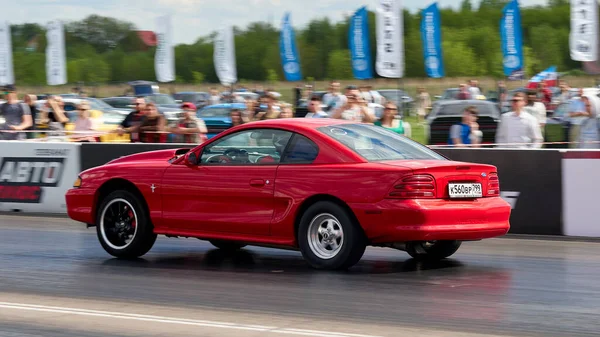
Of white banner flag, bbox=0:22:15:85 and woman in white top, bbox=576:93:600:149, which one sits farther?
white banner flag, bbox=0:22:15:85

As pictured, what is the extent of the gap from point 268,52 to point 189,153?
7781cm

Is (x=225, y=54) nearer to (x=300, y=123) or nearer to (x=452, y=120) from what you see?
(x=452, y=120)

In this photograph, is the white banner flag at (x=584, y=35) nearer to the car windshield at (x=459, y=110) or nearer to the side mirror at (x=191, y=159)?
the car windshield at (x=459, y=110)

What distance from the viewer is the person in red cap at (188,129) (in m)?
17.3

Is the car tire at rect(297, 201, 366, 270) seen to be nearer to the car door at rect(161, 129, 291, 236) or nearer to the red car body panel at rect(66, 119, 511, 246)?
the red car body panel at rect(66, 119, 511, 246)

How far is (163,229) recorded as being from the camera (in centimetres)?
1059

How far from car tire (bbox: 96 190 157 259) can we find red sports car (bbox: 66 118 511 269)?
0.01 metres

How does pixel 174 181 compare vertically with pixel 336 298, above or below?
above

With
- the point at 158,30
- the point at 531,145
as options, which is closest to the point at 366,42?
the point at 158,30

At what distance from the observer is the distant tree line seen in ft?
268

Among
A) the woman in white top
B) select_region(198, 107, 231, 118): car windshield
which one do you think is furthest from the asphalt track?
select_region(198, 107, 231, 118): car windshield

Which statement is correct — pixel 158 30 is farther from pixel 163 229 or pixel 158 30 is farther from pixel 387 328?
pixel 387 328

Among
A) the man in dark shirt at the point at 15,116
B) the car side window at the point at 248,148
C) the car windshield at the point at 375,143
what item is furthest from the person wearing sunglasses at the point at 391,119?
the man in dark shirt at the point at 15,116

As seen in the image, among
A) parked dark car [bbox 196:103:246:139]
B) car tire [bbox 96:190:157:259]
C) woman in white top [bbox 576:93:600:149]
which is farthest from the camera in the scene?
parked dark car [bbox 196:103:246:139]
